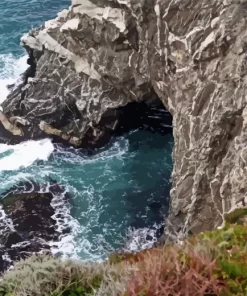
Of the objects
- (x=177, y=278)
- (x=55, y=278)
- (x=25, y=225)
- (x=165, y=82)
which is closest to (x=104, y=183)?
(x=25, y=225)

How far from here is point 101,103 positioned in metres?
42.4

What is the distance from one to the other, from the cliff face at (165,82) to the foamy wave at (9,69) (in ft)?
8.62

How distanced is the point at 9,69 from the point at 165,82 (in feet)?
78.0

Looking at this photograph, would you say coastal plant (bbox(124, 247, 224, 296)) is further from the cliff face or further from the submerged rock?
the submerged rock

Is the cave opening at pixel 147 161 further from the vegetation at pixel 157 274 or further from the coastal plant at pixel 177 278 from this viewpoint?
the coastal plant at pixel 177 278

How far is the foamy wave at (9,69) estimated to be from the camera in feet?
167

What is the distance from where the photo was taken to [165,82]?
3466cm

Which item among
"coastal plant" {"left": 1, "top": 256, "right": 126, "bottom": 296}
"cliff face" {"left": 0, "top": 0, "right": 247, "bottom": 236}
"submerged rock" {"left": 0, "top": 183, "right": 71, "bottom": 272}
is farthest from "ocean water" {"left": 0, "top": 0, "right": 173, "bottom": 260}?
"coastal plant" {"left": 1, "top": 256, "right": 126, "bottom": 296}

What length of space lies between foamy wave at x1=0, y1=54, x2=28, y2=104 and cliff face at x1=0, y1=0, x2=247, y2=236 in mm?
2628

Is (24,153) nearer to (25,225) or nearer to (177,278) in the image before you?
(25,225)

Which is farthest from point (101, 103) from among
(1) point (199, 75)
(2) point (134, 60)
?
(1) point (199, 75)

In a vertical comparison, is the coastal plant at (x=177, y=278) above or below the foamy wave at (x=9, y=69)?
above

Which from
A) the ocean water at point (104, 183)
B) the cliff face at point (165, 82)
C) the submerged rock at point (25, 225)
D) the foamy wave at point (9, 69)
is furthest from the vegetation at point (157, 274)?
the foamy wave at point (9, 69)

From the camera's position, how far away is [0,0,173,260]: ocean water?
1308 inches
